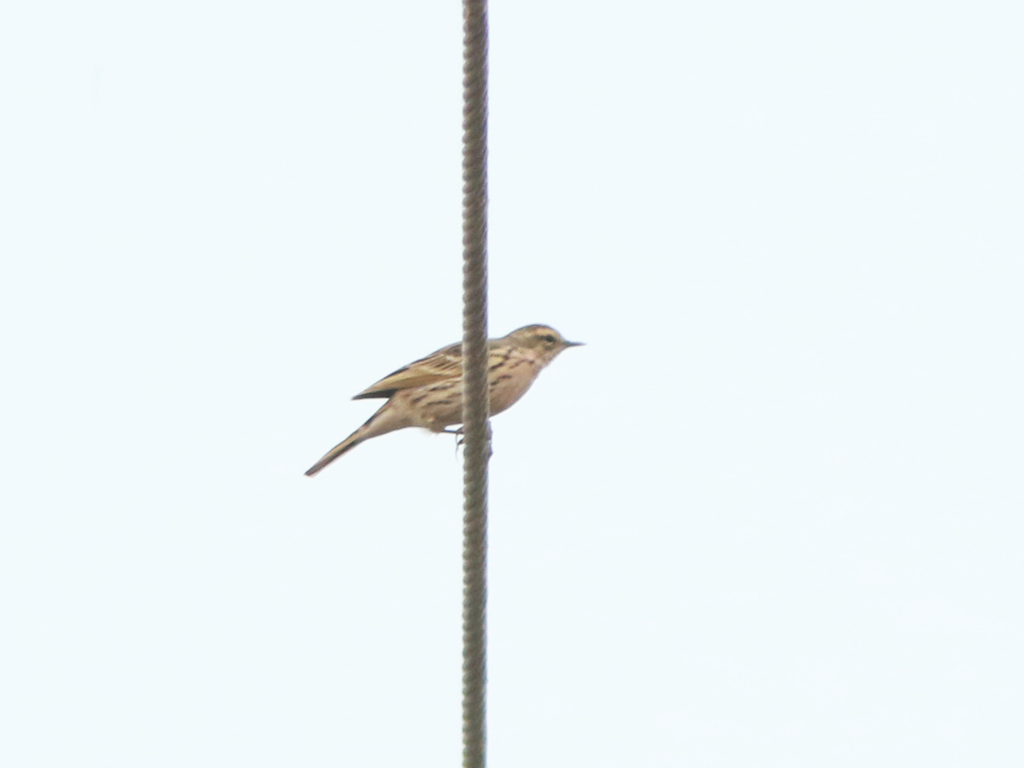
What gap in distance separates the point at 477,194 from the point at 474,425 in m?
1.15

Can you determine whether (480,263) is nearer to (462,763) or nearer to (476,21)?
(476,21)

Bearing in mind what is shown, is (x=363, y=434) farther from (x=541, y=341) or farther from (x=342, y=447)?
(x=541, y=341)

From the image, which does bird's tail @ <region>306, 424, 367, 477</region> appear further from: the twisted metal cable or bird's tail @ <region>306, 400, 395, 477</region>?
the twisted metal cable

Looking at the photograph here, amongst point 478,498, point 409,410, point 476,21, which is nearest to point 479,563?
point 478,498

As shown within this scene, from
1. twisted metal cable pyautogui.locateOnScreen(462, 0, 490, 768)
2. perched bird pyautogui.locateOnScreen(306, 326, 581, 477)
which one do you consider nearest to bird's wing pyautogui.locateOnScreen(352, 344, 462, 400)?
perched bird pyautogui.locateOnScreen(306, 326, 581, 477)

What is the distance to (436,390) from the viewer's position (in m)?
10.7

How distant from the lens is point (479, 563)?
20.4 ft

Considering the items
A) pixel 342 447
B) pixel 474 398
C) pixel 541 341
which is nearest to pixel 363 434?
pixel 342 447

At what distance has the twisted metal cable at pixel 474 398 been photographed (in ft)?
18.0

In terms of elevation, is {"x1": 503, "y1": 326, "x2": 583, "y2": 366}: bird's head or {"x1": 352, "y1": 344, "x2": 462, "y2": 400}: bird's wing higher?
{"x1": 503, "y1": 326, "x2": 583, "y2": 366}: bird's head

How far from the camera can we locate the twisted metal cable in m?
5.50

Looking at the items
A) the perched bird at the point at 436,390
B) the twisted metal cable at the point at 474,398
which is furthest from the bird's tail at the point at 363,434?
the twisted metal cable at the point at 474,398

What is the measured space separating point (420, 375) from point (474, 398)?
475 cm

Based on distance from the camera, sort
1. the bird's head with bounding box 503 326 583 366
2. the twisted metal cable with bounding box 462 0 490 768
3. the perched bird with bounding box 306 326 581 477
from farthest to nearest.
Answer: the bird's head with bounding box 503 326 583 366
the perched bird with bounding box 306 326 581 477
the twisted metal cable with bounding box 462 0 490 768
